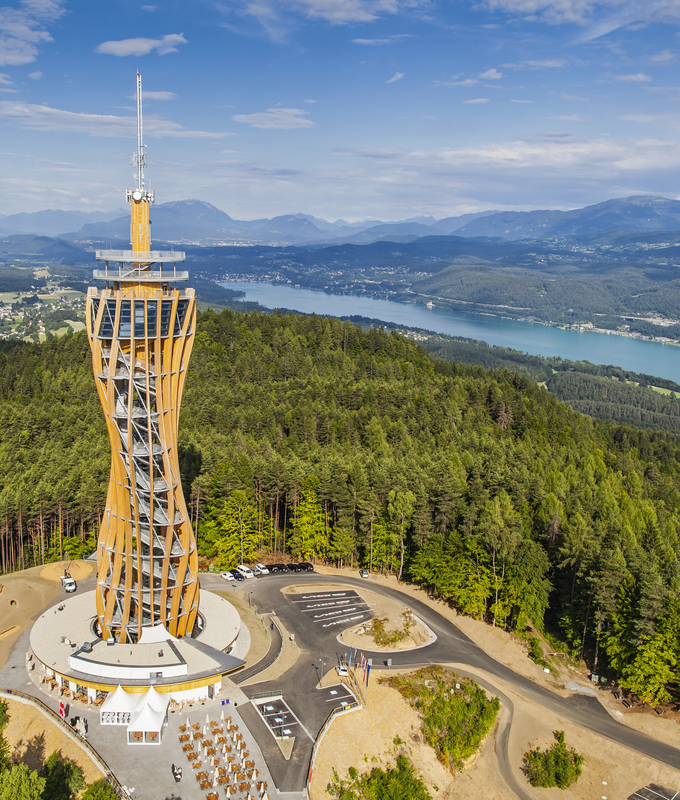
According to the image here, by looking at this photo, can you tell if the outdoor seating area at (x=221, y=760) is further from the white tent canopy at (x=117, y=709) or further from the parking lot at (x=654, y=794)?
the parking lot at (x=654, y=794)

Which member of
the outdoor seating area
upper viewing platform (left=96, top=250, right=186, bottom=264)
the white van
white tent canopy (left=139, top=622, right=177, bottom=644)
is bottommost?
the white van

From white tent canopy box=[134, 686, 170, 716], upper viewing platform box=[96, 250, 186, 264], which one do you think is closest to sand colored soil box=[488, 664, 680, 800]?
white tent canopy box=[134, 686, 170, 716]

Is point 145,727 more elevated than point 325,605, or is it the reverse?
point 145,727

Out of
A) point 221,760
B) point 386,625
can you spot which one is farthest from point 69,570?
point 221,760

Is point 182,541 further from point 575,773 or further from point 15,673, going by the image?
point 575,773

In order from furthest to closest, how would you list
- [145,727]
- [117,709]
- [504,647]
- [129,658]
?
[504,647] < [129,658] < [117,709] < [145,727]

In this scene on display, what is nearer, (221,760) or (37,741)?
(221,760)

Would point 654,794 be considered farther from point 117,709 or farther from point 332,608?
point 117,709

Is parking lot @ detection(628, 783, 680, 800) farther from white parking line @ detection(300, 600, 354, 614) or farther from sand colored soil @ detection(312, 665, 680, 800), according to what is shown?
white parking line @ detection(300, 600, 354, 614)
